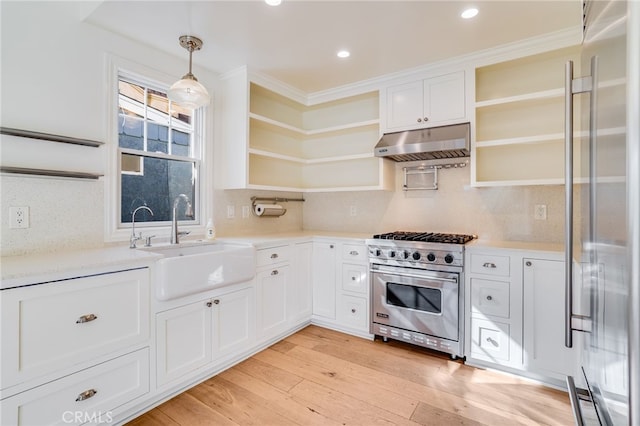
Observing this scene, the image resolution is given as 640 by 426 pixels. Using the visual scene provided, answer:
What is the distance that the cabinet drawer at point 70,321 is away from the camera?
1.37 meters

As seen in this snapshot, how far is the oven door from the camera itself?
8.27 feet

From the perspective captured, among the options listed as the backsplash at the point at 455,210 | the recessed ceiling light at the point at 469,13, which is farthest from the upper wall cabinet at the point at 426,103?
the recessed ceiling light at the point at 469,13

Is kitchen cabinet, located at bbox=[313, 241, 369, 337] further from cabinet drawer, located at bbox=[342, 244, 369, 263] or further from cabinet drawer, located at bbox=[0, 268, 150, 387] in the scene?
cabinet drawer, located at bbox=[0, 268, 150, 387]

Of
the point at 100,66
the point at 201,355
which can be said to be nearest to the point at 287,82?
the point at 100,66

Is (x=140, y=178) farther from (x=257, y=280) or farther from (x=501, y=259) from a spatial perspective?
(x=501, y=259)

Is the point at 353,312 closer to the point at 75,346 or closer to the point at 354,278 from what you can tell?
the point at 354,278

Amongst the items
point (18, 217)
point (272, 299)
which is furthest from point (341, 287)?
point (18, 217)

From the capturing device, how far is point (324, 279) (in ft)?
10.5

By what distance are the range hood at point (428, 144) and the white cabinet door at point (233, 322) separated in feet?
5.92

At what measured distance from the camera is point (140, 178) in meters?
2.54

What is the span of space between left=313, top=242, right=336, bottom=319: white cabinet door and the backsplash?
0.68m

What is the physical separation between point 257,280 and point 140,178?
1278 mm

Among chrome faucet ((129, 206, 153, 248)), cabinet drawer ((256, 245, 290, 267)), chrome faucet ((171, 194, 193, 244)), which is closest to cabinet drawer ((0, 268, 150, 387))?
chrome faucet ((129, 206, 153, 248))

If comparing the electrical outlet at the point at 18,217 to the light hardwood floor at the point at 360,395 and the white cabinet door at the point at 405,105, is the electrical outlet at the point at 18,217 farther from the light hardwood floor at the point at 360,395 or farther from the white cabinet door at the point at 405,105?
the white cabinet door at the point at 405,105
